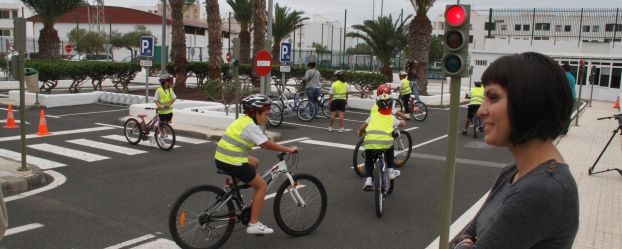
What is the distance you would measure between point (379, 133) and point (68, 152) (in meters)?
7.08

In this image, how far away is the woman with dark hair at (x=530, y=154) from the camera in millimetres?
1565

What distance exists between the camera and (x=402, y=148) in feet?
34.5

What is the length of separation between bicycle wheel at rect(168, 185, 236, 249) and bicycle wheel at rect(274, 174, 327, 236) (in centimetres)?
56

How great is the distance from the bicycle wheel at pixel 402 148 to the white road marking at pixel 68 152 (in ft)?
18.7

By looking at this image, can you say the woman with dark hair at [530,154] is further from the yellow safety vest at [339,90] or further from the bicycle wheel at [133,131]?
the yellow safety vest at [339,90]

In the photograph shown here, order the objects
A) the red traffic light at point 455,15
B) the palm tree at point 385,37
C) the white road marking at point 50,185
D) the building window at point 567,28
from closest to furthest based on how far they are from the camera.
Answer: the red traffic light at point 455,15 → the white road marking at point 50,185 → the palm tree at point 385,37 → the building window at point 567,28

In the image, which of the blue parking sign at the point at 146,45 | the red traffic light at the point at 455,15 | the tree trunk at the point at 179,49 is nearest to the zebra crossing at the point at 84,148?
the blue parking sign at the point at 146,45

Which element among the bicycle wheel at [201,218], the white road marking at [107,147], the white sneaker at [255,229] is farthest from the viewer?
the white road marking at [107,147]

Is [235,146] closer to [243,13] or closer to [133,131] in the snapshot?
[133,131]

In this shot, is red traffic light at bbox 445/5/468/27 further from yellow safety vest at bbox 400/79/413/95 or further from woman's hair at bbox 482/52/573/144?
yellow safety vest at bbox 400/79/413/95

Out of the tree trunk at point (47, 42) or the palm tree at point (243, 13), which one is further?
the palm tree at point (243, 13)

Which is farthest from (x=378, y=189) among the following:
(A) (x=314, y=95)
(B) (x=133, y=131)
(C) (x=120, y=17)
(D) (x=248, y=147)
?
(C) (x=120, y=17)

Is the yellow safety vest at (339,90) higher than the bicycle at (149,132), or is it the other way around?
the yellow safety vest at (339,90)

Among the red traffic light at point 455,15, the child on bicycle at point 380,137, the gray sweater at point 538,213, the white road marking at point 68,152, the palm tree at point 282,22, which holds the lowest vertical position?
the white road marking at point 68,152
